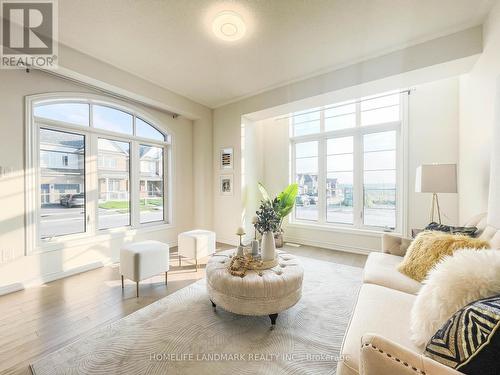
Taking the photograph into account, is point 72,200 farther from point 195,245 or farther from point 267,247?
point 267,247

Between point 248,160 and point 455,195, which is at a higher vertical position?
point 248,160

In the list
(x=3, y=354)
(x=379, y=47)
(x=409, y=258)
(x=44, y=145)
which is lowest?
(x=3, y=354)

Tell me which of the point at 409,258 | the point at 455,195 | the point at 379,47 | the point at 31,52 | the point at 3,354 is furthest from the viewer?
the point at 455,195

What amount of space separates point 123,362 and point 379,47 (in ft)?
14.1

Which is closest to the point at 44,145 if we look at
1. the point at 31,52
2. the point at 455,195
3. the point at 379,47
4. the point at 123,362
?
the point at 31,52

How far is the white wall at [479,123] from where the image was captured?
2264mm

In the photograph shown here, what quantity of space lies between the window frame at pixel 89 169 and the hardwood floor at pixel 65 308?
0.60 meters

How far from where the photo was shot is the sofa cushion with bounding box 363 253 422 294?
1698 mm

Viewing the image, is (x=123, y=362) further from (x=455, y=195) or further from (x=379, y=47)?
(x=455, y=195)

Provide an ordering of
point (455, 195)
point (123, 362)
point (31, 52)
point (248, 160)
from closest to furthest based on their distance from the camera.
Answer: point (123, 362), point (31, 52), point (455, 195), point (248, 160)

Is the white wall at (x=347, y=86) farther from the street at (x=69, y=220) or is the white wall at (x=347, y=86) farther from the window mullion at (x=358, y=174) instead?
the street at (x=69, y=220)

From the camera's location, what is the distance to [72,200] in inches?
130

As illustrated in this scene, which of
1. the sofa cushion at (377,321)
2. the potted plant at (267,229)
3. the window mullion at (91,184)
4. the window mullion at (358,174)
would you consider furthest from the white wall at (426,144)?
the window mullion at (91,184)

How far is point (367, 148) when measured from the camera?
4219 mm
